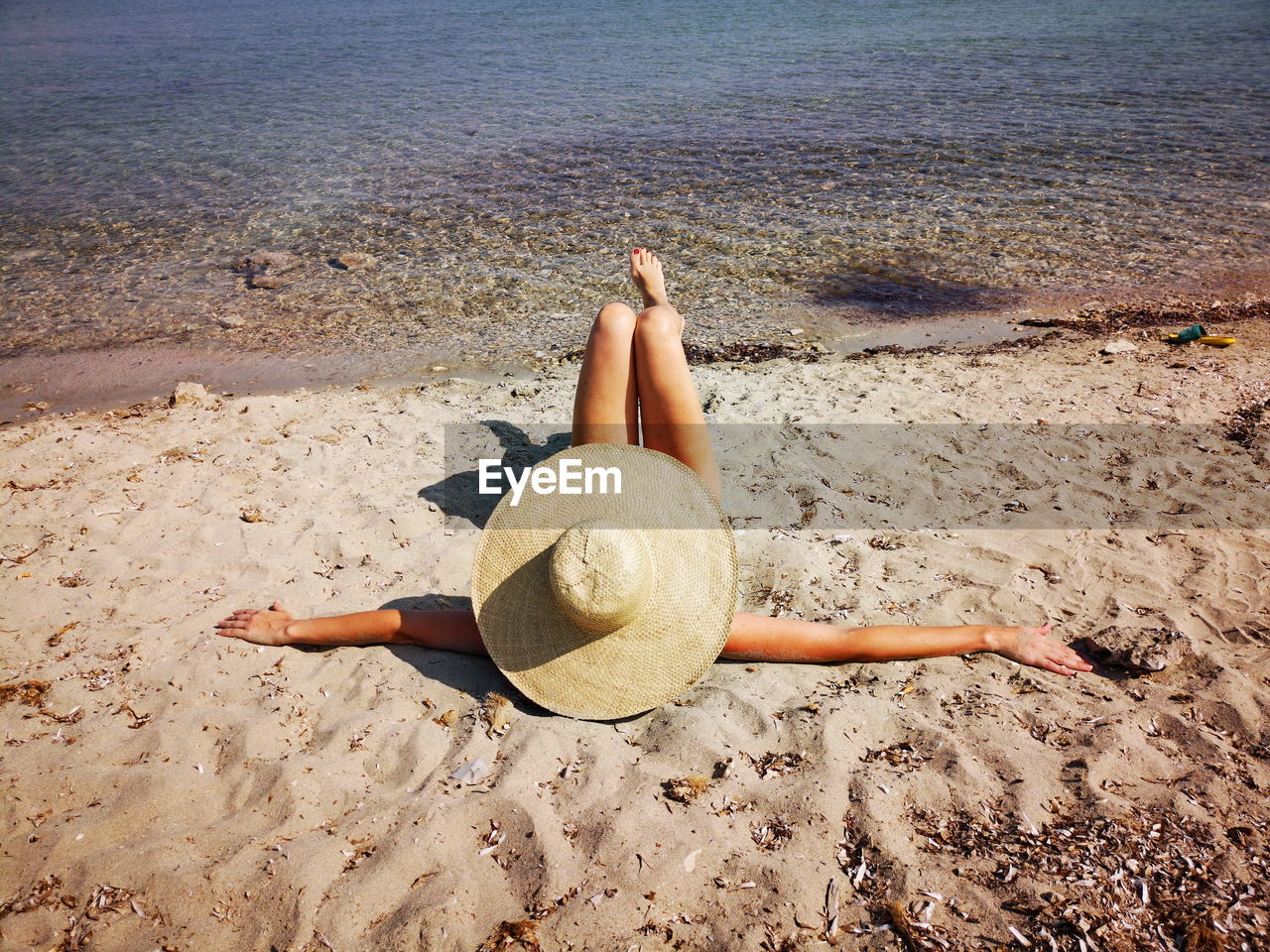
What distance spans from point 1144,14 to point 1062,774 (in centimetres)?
2956

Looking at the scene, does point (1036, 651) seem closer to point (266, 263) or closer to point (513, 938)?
point (513, 938)

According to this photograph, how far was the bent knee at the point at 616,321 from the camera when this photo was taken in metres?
3.45

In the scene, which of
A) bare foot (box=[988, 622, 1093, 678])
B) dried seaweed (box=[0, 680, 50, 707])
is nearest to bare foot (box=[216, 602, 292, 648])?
dried seaweed (box=[0, 680, 50, 707])

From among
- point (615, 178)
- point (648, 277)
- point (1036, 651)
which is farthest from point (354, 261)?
point (1036, 651)

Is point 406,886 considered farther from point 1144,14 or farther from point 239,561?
point 1144,14

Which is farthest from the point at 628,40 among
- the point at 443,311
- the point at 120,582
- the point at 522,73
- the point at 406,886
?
the point at 406,886

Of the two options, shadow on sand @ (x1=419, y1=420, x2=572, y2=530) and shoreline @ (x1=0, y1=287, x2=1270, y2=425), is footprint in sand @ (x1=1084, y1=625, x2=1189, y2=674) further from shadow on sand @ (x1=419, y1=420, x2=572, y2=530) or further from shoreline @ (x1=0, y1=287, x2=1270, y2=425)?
shoreline @ (x1=0, y1=287, x2=1270, y2=425)

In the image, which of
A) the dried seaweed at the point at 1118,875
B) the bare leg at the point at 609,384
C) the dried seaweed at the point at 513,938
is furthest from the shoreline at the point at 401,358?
the dried seaweed at the point at 513,938

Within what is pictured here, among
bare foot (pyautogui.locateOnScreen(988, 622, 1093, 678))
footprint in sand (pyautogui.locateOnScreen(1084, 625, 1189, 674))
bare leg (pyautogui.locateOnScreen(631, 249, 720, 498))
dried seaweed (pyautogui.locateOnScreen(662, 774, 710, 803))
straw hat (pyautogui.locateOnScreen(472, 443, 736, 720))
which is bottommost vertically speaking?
dried seaweed (pyautogui.locateOnScreen(662, 774, 710, 803))

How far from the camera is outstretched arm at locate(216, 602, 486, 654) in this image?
10.4 feet

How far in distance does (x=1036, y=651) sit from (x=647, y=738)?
166cm

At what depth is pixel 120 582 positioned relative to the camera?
138 inches

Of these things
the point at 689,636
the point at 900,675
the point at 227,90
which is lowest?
the point at 900,675

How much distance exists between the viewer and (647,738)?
109 inches
